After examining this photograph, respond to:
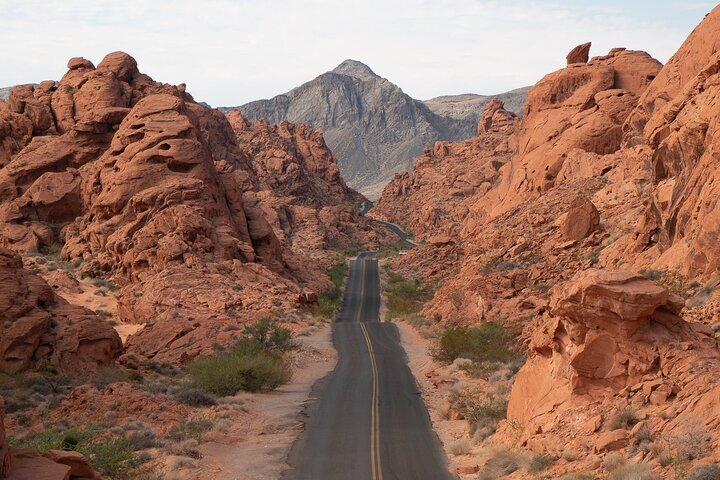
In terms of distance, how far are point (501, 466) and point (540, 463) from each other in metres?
1.43

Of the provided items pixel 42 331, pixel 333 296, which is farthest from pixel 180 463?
pixel 333 296

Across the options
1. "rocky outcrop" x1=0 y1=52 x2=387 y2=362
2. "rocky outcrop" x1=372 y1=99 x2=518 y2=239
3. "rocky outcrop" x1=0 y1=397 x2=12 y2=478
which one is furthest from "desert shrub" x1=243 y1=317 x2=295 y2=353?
"rocky outcrop" x1=372 y1=99 x2=518 y2=239

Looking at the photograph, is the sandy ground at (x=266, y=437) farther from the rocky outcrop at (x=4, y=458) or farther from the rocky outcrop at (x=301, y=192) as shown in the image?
the rocky outcrop at (x=301, y=192)

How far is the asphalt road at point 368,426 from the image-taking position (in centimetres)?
2003

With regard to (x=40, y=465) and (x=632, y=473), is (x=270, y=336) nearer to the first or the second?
(x=40, y=465)

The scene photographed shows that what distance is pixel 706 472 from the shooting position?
12.2 meters

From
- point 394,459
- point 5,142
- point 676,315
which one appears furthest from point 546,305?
point 5,142

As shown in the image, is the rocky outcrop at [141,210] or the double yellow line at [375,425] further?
the rocky outcrop at [141,210]

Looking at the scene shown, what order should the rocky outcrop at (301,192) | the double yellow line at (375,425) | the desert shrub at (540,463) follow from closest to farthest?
the desert shrub at (540,463) → the double yellow line at (375,425) → the rocky outcrop at (301,192)

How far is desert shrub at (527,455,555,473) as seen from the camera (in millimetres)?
16547

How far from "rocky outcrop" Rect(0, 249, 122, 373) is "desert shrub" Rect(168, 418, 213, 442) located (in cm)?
643

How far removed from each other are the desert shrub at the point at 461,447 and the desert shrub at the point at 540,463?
182 inches

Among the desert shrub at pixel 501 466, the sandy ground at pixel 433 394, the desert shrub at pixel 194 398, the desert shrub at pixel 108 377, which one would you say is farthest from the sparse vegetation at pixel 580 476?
the desert shrub at pixel 108 377

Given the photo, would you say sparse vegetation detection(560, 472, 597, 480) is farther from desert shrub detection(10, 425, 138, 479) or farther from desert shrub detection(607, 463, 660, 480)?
desert shrub detection(10, 425, 138, 479)
